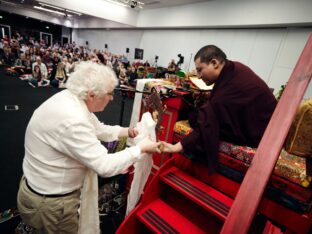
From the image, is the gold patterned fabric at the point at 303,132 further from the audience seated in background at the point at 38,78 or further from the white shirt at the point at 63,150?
the audience seated in background at the point at 38,78

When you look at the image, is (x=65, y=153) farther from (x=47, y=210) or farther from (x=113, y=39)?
(x=113, y=39)

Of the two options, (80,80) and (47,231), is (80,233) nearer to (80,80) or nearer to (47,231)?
(47,231)

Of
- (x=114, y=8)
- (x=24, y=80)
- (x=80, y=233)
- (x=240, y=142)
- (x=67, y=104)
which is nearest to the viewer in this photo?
(x=67, y=104)

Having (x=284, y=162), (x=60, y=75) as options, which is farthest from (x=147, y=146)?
(x=60, y=75)

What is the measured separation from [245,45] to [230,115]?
635 cm

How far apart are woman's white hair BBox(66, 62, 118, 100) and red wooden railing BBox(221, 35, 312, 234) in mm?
907

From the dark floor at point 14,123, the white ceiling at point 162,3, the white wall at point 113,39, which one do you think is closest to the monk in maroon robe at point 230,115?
the dark floor at point 14,123

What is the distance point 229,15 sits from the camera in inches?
257

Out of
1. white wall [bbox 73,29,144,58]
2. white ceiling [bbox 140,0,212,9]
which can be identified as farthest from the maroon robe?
white wall [bbox 73,29,144,58]

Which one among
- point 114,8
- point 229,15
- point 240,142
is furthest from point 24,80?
point 240,142

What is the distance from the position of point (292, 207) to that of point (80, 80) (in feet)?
5.22

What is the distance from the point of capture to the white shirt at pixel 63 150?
1049mm

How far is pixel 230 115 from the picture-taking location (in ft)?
5.02

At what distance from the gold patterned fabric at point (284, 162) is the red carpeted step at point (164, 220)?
2.12 feet
